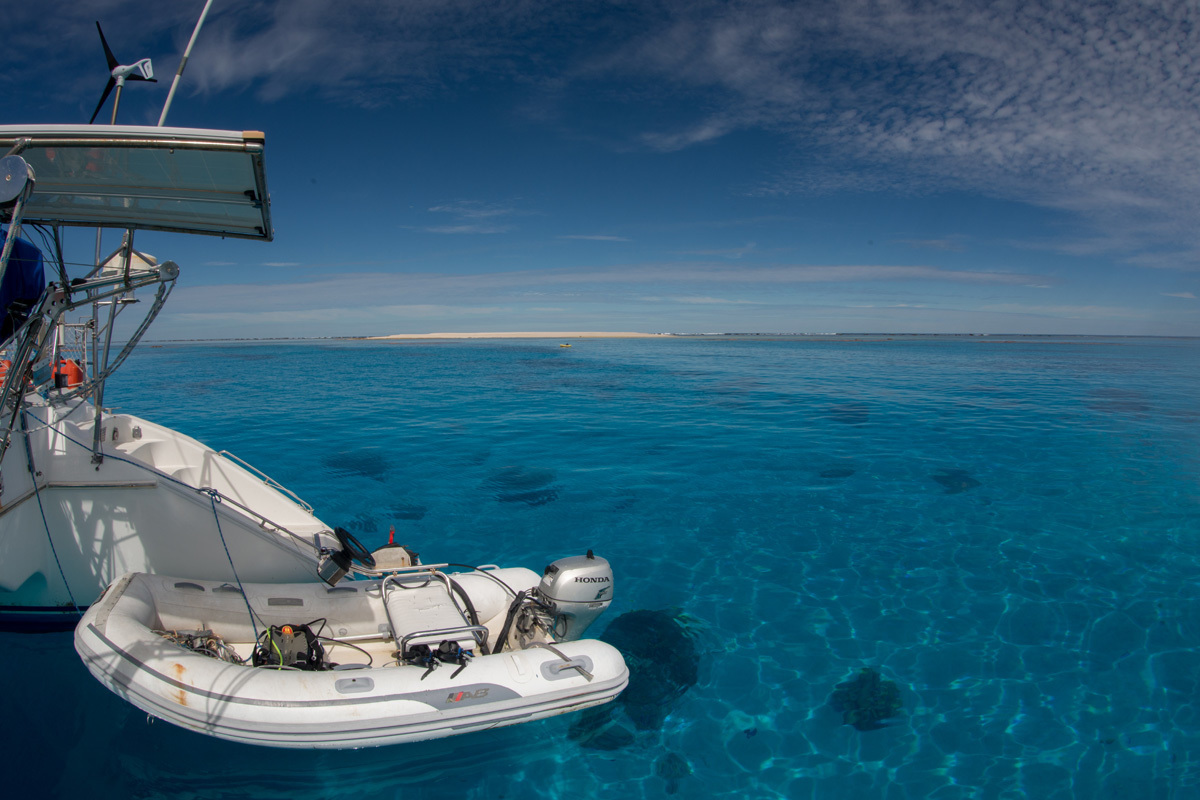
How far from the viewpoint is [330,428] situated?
1852 cm

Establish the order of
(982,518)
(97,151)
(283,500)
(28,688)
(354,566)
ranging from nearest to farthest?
(97,151) < (28,688) < (354,566) < (283,500) < (982,518)

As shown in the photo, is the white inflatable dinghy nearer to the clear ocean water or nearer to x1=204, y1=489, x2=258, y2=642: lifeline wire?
x1=204, y1=489, x2=258, y2=642: lifeline wire

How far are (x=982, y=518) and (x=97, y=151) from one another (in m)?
13.1

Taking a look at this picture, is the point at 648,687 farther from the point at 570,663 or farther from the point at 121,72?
the point at 121,72

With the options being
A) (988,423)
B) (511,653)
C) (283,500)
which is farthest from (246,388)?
(988,423)

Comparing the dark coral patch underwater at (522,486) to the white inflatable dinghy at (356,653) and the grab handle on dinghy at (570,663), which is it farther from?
the grab handle on dinghy at (570,663)

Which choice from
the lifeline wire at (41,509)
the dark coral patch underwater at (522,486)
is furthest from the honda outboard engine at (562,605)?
the dark coral patch underwater at (522,486)

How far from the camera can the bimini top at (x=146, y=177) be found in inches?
133

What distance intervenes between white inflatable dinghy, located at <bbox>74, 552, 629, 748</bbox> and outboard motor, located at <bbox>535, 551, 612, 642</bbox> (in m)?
0.01

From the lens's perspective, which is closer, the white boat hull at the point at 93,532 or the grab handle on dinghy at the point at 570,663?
the grab handle on dinghy at the point at 570,663

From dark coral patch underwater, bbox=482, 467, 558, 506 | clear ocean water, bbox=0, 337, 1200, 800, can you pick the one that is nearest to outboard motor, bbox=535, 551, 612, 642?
clear ocean water, bbox=0, 337, 1200, 800

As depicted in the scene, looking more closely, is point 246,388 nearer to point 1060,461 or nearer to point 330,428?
point 330,428

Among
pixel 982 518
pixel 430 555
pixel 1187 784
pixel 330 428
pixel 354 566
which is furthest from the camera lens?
pixel 330 428

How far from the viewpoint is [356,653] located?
5414 millimetres
